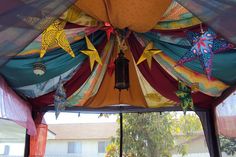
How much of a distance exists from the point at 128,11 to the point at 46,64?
112 centimetres

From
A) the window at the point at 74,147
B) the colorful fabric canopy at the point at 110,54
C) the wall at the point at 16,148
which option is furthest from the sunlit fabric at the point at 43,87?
the window at the point at 74,147

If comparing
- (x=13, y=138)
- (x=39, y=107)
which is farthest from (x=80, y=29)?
(x=13, y=138)

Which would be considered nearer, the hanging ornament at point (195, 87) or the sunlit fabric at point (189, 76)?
the sunlit fabric at point (189, 76)

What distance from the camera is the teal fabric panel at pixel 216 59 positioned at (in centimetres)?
224

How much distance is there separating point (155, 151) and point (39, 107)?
1741 mm

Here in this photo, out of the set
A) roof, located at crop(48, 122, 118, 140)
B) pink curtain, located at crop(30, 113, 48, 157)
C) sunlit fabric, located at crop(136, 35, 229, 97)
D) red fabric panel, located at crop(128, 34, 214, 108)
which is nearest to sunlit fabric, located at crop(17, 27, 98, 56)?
red fabric panel, located at crop(128, 34, 214, 108)

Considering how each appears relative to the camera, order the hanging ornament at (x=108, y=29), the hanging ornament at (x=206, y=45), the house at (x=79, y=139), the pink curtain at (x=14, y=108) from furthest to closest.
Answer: the house at (x=79, y=139)
the pink curtain at (x=14, y=108)
the hanging ornament at (x=108, y=29)
the hanging ornament at (x=206, y=45)

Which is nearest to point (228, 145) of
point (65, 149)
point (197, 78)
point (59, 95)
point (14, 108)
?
point (197, 78)

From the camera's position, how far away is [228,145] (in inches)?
122

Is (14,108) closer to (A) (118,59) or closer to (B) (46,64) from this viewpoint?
(B) (46,64)

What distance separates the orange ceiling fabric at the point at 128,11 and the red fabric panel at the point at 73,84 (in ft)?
2.15

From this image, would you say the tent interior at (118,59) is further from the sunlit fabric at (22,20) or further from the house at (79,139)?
the house at (79,139)

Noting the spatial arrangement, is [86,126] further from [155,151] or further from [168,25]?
[168,25]

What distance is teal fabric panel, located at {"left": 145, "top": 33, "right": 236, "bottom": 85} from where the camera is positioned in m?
2.24
